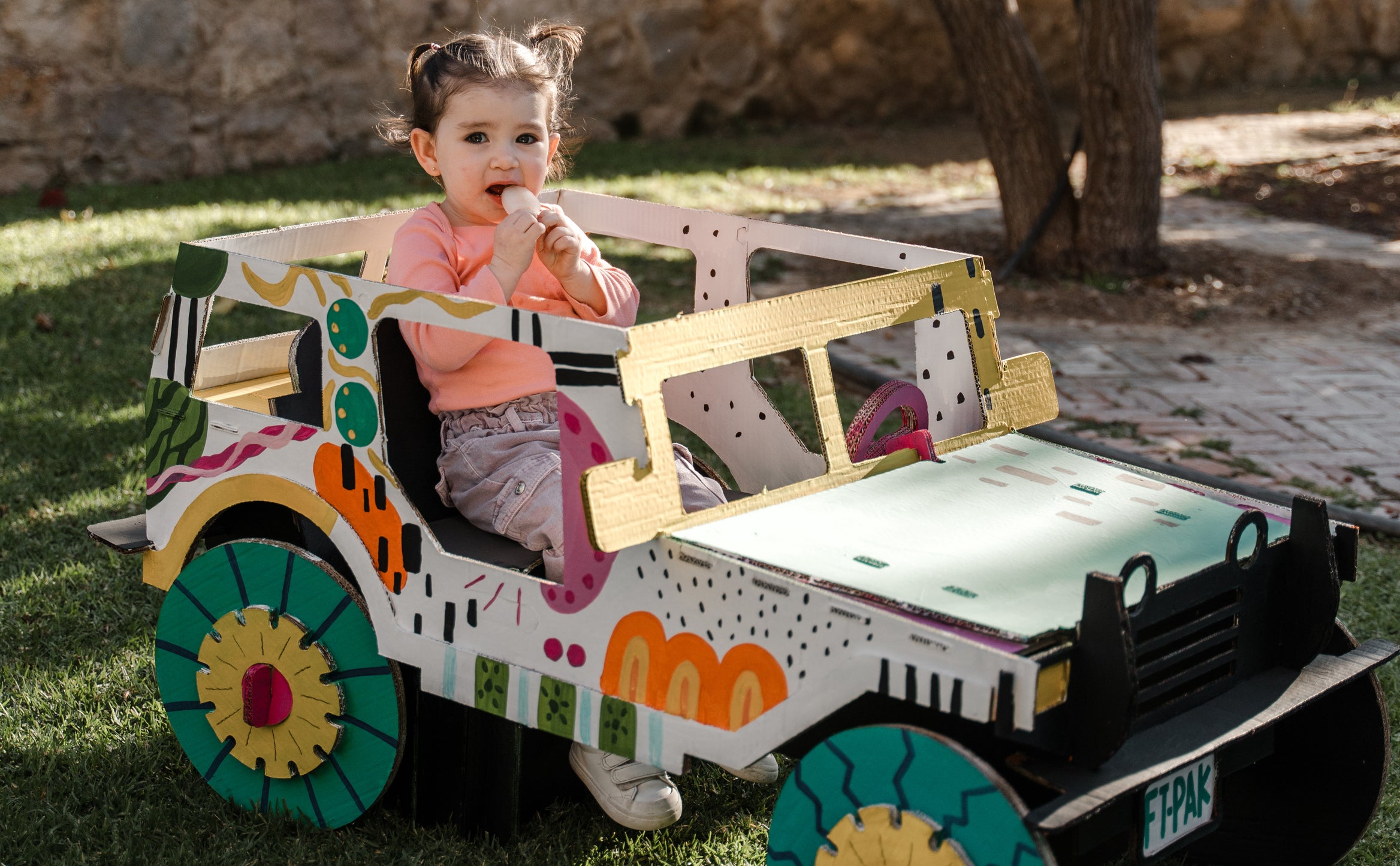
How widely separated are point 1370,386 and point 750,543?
4330mm

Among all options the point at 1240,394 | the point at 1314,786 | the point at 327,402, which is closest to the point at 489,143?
the point at 327,402

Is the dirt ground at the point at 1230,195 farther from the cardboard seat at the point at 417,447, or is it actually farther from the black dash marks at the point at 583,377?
the black dash marks at the point at 583,377

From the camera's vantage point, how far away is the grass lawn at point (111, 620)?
255cm

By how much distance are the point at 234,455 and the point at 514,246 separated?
25.5 inches

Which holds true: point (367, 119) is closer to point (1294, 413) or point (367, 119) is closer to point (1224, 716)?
point (1294, 413)

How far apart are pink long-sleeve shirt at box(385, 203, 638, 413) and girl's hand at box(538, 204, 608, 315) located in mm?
33

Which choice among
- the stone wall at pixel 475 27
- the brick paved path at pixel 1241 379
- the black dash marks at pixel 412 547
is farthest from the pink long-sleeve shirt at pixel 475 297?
the stone wall at pixel 475 27

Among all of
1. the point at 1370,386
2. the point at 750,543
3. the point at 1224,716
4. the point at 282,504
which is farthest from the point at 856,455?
the point at 1370,386

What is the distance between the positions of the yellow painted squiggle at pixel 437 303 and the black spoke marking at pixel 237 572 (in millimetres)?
563

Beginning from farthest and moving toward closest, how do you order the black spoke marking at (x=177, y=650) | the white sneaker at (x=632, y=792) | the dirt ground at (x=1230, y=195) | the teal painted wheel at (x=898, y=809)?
the dirt ground at (x=1230, y=195) < the black spoke marking at (x=177, y=650) < the white sneaker at (x=632, y=792) < the teal painted wheel at (x=898, y=809)

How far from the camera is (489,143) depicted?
2770 millimetres

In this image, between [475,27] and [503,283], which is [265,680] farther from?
[475,27]

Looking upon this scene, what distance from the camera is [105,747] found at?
287cm

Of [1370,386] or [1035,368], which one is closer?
[1035,368]
